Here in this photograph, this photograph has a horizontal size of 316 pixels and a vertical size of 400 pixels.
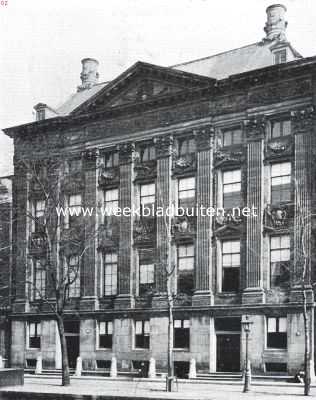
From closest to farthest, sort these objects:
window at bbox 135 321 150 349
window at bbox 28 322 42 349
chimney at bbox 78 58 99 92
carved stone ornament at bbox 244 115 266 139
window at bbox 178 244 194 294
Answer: carved stone ornament at bbox 244 115 266 139
window at bbox 178 244 194 294
window at bbox 135 321 150 349
window at bbox 28 322 42 349
chimney at bbox 78 58 99 92

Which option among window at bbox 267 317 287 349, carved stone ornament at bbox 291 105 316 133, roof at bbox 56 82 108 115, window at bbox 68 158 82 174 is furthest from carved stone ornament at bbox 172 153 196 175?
roof at bbox 56 82 108 115

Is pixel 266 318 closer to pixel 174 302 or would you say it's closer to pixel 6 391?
pixel 174 302

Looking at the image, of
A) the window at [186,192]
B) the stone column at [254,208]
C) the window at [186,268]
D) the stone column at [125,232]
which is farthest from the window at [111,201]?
the stone column at [254,208]

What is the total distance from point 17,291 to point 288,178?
18.4 m

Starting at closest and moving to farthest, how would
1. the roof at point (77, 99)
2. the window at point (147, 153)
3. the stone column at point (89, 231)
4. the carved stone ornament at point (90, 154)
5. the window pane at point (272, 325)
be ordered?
the window pane at point (272, 325)
the window at point (147, 153)
the stone column at point (89, 231)
the carved stone ornament at point (90, 154)
the roof at point (77, 99)

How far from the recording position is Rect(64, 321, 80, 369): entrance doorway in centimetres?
3903

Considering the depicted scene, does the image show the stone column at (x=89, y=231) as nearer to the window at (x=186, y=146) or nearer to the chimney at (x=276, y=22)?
the window at (x=186, y=146)

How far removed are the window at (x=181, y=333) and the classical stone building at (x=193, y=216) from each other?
59mm

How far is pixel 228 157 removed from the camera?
35031 millimetres

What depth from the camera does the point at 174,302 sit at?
35812 mm

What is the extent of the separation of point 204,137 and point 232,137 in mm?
1432

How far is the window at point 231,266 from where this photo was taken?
1351 inches

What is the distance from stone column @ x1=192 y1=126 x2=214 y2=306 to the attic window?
15.3 feet

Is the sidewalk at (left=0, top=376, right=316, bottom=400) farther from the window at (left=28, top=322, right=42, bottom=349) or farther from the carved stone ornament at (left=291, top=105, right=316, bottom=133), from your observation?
the carved stone ornament at (left=291, top=105, right=316, bottom=133)
